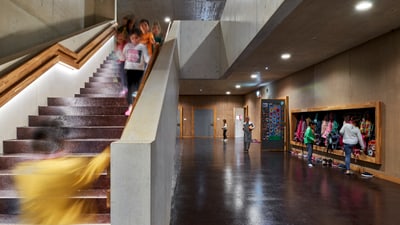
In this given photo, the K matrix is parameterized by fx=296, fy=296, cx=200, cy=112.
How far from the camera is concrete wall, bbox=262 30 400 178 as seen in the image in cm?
627

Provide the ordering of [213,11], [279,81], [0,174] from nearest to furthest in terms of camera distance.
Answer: [0,174]
[279,81]
[213,11]

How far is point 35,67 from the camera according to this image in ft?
13.6

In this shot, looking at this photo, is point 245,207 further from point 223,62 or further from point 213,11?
point 213,11

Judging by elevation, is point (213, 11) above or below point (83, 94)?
above

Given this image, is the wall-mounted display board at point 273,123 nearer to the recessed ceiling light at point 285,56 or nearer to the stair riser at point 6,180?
the recessed ceiling light at point 285,56

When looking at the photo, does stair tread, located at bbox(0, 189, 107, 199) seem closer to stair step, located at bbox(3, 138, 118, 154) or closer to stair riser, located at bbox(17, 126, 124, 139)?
stair step, located at bbox(3, 138, 118, 154)

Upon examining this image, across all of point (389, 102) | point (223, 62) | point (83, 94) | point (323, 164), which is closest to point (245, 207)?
point (83, 94)

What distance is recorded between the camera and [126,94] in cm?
501

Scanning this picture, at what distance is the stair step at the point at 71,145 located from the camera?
3584 mm

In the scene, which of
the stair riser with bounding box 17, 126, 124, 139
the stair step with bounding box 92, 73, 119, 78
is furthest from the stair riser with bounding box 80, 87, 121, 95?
the stair riser with bounding box 17, 126, 124, 139

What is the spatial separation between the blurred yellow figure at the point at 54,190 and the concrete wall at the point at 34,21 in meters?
2.13

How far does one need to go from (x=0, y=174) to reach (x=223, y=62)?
727 centimetres

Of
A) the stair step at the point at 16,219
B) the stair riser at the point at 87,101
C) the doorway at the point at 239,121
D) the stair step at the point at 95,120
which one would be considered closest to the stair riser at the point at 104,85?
the stair riser at the point at 87,101

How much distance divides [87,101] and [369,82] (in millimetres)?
6371
